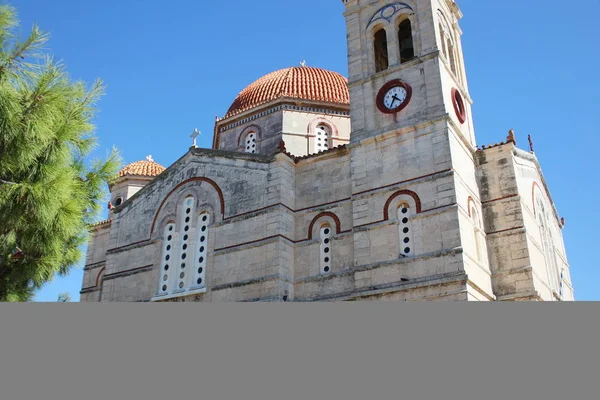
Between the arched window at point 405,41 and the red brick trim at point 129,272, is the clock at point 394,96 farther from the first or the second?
the red brick trim at point 129,272

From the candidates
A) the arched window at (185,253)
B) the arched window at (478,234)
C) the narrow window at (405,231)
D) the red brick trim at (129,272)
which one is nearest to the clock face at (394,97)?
the narrow window at (405,231)

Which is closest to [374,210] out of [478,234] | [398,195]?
[398,195]

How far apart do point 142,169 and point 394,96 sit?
42.8ft

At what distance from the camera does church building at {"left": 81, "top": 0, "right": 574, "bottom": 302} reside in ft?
50.6

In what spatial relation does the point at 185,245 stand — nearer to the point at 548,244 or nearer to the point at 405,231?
the point at 405,231

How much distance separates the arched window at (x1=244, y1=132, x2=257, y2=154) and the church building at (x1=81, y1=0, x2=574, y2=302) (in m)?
3.35

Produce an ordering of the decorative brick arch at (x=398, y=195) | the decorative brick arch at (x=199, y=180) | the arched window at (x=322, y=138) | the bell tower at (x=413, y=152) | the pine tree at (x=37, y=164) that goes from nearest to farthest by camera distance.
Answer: the pine tree at (x=37, y=164) < the bell tower at (x=413, y=152) < the decorative brick arch at (x=398, y=195) < the decorative brick arch at (x=199, y=180) < the arched window at (x=322, y=138)

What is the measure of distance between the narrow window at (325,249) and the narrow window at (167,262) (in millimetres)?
5051

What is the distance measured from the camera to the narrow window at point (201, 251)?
1798 cm

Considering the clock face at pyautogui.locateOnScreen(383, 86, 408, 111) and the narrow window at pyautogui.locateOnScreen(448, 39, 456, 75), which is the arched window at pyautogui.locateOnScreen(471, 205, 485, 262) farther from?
the narrow window at pyautogui.locateOnScreen(448, 39, 456, 75)

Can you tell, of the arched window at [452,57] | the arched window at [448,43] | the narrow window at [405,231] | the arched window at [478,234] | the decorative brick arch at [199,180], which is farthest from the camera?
the arched window at [452,57]

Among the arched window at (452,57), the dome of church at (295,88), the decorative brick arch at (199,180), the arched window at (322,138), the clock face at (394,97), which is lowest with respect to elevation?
the decorative brick arch at (199,180)

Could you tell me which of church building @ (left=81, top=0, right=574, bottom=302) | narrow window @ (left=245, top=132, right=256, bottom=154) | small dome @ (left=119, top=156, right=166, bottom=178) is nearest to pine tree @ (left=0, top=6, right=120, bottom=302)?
church building @ (left=81, top=0, right=574, bottom=302)

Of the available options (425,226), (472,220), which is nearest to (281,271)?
(425,226)
